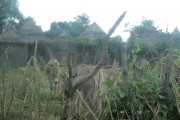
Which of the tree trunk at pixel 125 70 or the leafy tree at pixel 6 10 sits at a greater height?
the leafy tree at pixel 6 10

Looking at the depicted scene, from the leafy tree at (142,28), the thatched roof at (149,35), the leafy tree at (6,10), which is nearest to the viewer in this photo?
the leafy tree at (142,28)

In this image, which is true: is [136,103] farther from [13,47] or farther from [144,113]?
[13,47]

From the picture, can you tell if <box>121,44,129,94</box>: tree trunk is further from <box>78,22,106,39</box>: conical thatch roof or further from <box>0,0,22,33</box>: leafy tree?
<box>0,0,22,33</box>: leafy tree

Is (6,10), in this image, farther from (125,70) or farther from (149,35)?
(125,70)

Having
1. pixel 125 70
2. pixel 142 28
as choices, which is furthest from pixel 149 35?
pixel 125 70

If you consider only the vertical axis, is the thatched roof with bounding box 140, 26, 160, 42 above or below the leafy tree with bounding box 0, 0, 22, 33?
below

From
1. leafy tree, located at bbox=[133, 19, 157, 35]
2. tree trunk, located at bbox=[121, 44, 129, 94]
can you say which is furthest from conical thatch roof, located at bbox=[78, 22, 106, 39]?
tree trunk, located at bbox=[121, 44, 129, 94]

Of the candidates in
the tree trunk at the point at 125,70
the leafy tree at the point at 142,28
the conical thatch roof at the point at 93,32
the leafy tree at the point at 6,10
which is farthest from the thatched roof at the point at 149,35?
the tree trunk at the point at 125,70

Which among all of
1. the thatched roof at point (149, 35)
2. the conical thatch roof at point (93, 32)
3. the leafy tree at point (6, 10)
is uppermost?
the leafy tree at point (6, 10)

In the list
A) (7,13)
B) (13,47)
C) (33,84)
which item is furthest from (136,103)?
(7,13)

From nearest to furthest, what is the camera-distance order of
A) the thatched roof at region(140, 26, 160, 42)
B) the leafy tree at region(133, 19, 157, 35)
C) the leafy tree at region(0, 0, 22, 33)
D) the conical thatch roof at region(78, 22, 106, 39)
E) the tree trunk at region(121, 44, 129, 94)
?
the tree trunk at region(121, 44, 129, 94) < the leafy tree at region(133, 19, 157, 35) < the thatched roof at region(140, 26, 160, 42) < the conical thatch roof at region(78, 22, 106, 39) < the leafy tree at region(0, 0, 22, 33)

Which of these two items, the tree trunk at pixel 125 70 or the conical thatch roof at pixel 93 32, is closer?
the tree trunk at pixel 125 70

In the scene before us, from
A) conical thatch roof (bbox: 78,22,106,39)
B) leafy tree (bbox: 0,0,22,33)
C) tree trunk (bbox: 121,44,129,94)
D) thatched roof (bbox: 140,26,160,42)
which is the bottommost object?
tree trunk (bbox: 121,44,129,94)

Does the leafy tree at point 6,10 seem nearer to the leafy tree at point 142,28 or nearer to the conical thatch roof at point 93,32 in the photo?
the conical thatch roof at point 93,32
